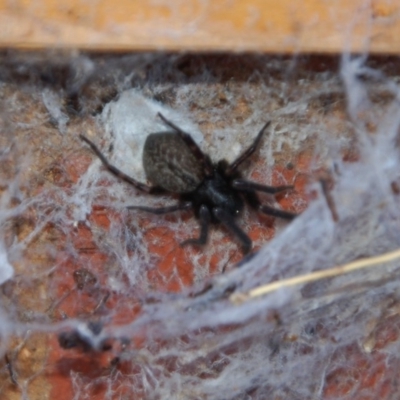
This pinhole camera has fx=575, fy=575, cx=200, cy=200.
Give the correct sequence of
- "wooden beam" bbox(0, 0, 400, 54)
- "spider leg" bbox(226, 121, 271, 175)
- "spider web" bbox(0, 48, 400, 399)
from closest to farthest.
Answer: "wooden beam" bbox(0, 0, 400, 54), "spider web" bbox(0, 48, 400, 399), "spider leg" bbox(226, 121, 271, 175)

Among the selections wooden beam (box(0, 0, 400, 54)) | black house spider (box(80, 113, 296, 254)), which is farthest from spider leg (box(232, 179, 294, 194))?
wooden beam (box(0, 0, 400, 54))

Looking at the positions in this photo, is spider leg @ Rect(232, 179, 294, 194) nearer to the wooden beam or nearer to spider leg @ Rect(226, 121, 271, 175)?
spider leg @ Rect(226, 121, 271, 175)

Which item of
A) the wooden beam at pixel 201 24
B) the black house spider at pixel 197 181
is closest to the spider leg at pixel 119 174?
the black house spider at pixel 197 181

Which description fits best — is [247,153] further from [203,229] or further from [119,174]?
[119,174]

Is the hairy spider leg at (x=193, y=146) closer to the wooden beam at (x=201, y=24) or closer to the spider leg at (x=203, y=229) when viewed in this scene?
the spider leg at (x=203, y=229)

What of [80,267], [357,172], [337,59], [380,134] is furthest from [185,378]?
[337,59]

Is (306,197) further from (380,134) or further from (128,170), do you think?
(128,170)

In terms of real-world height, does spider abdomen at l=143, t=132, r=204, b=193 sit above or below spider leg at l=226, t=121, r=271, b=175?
below

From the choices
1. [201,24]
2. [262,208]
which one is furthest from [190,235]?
[201,24]
